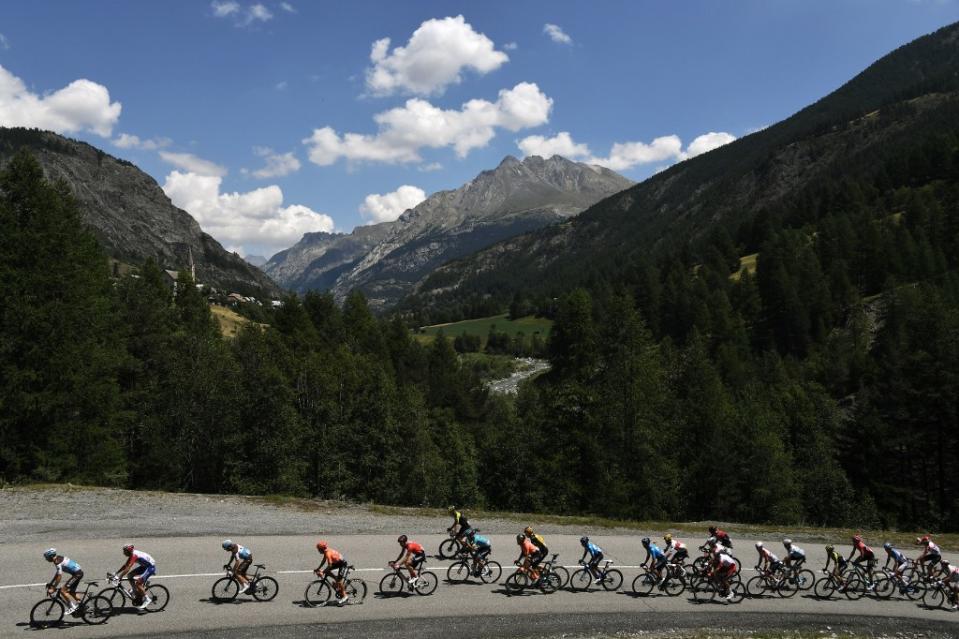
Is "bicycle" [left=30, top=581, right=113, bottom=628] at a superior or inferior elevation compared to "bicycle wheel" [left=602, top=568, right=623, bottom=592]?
superior

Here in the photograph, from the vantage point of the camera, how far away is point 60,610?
14695mm

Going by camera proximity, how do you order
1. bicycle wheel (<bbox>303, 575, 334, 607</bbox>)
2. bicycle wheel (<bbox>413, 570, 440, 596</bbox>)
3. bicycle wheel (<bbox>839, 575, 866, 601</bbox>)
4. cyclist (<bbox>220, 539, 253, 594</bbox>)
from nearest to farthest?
cyclist (<bbox>220, 539, 253, 594</bbox>) < bicycle wheel (<bbox>303, 575, 334, 607</bbox>) < bicycle wheel (<bbox>413, 570, 440, 596</bbox>) < bicycle wheel (<bbox>839, 575, 866, 601</bbox>)

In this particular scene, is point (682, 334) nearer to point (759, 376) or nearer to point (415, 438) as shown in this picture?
point (759, 376)

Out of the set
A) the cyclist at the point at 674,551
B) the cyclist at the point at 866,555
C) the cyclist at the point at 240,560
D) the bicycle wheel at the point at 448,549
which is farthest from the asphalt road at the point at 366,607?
the cyclist at the point at 674,551

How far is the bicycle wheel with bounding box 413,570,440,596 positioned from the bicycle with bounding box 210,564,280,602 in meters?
4.32

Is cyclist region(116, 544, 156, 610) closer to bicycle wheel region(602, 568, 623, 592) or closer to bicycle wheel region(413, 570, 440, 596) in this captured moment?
bicycle wheel region(413, 570, 440, 596)

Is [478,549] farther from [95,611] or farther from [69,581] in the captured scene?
[69,581]

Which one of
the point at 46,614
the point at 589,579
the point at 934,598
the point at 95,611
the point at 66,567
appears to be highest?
the point at 66,567

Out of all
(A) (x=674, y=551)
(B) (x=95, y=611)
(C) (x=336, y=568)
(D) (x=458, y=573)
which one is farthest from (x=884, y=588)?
(B) (x=95, y=611)

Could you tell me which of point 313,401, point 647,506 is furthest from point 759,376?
point 313,401

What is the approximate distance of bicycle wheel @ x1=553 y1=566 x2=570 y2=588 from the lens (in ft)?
65.4

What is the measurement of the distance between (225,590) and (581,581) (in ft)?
38.7

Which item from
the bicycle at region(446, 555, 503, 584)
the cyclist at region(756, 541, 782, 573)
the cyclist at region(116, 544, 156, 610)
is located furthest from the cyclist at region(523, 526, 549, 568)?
the cyclist at region(116, 544, 156, 610)

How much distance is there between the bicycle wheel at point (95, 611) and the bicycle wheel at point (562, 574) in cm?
1345
